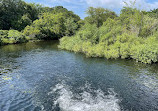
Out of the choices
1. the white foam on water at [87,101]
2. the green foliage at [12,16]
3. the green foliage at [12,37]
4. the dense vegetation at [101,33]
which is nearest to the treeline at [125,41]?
the dense vegetation at [101,33]

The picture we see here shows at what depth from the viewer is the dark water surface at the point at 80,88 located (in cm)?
1245

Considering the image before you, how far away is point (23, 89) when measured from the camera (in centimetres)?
1592

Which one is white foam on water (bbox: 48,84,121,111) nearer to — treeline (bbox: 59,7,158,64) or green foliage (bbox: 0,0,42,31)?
treeline (bbox: 59,7,158,64)

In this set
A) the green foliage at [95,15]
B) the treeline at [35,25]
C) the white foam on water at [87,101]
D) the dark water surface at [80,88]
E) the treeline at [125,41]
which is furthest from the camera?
the treeline at [35,25]

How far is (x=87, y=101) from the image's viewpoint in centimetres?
1296

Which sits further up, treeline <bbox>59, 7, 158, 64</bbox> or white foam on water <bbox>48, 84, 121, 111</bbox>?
treeline <bbox>59, 7, 158, 64</bbox>

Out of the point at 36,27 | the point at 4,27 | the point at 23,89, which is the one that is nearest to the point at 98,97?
the point at 23,89

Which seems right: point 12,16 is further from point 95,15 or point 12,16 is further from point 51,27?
point 95,15

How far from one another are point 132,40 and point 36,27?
56426mm

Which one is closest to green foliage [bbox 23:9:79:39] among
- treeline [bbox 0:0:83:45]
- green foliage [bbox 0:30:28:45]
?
treeline [bbox 0:0:83:45]

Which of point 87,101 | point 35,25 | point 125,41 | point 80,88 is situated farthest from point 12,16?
point 87,101

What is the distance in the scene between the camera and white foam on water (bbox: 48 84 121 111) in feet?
38.9

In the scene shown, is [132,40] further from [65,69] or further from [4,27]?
[4,27]

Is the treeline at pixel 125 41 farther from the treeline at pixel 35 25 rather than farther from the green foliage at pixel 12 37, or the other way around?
the treeline at pixel 35 25
